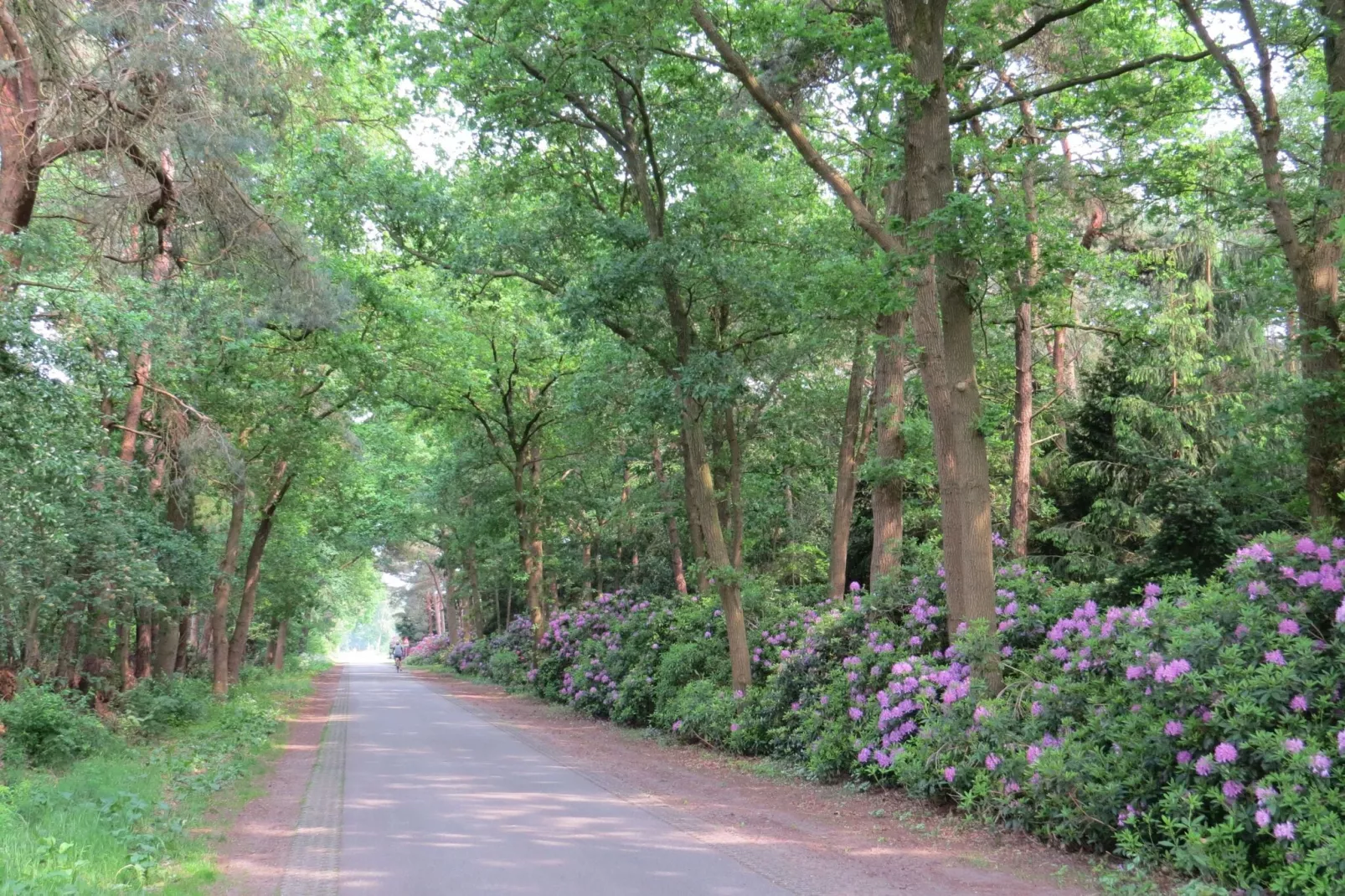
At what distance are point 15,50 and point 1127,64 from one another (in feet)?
37.6

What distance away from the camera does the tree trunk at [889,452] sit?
1322 centimetres

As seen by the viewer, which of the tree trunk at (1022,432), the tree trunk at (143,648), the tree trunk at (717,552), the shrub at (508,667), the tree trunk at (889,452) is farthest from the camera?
the shrub at (508,667)

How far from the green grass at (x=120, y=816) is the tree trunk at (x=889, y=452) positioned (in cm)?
863

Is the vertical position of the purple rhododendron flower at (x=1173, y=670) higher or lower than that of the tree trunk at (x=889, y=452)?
lower

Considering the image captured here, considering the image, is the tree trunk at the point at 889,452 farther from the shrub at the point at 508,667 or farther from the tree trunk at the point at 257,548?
the shrub at the point at 508,667

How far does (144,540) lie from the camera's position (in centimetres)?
1602

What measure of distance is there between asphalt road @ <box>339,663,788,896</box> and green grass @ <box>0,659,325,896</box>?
118cm

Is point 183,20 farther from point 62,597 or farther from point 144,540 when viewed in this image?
point 144,540

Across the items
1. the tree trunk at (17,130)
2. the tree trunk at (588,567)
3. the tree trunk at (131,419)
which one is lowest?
the tree trunk at (588,567)

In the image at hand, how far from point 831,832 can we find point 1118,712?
2.51m

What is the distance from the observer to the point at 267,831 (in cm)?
802

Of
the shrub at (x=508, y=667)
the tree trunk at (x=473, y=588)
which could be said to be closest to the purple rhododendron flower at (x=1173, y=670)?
the shrub at (x=508, y=667)

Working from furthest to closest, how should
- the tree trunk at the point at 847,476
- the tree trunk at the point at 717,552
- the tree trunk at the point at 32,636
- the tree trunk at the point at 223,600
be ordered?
the tree trunk at the point at 223,600, the tree trunk at the point at 847,476, the tree trunk at the point at 717,552, the tree trunk at the point at 32,636

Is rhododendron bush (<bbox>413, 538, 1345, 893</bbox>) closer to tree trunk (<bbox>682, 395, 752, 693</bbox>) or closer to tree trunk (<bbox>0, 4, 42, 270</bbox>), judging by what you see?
tree trunk (<bbox>682, 395, 752, 693</bbox>)
